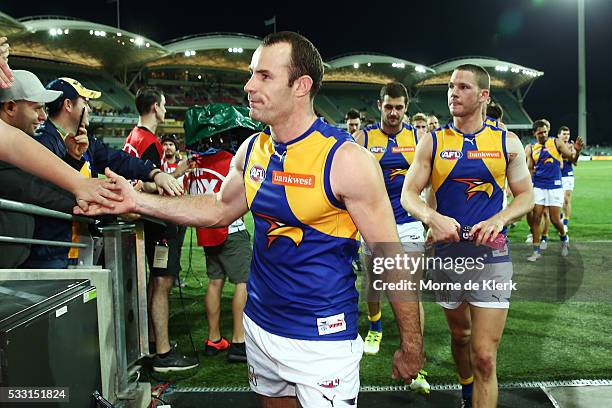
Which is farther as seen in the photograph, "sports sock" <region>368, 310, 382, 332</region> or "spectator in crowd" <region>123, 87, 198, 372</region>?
"sports sock" <region>368, 310, 382, 332</region>

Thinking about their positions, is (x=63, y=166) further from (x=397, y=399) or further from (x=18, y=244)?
(x=397, y=399)

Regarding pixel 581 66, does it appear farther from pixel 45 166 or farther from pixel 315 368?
pixel 45 166

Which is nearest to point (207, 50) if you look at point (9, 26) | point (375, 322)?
point (9, 26)

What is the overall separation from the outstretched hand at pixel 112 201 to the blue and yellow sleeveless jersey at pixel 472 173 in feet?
6.66

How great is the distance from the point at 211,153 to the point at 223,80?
5094 cm

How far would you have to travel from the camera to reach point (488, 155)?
3.43 m

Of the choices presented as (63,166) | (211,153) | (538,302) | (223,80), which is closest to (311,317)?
(63,166)

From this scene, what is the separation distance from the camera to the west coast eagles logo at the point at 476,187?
136 inches

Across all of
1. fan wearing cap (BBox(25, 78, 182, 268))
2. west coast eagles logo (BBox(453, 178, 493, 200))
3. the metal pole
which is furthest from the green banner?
the metal pole

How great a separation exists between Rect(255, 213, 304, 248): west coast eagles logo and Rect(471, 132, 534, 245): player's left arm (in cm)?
131

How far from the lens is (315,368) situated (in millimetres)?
2121

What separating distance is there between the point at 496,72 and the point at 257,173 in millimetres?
64586

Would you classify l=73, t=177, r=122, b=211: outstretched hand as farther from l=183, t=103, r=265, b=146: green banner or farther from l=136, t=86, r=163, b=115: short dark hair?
l=136, t=86, r=163, b=115: short dark hair

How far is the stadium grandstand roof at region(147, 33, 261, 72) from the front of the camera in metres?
46.6
